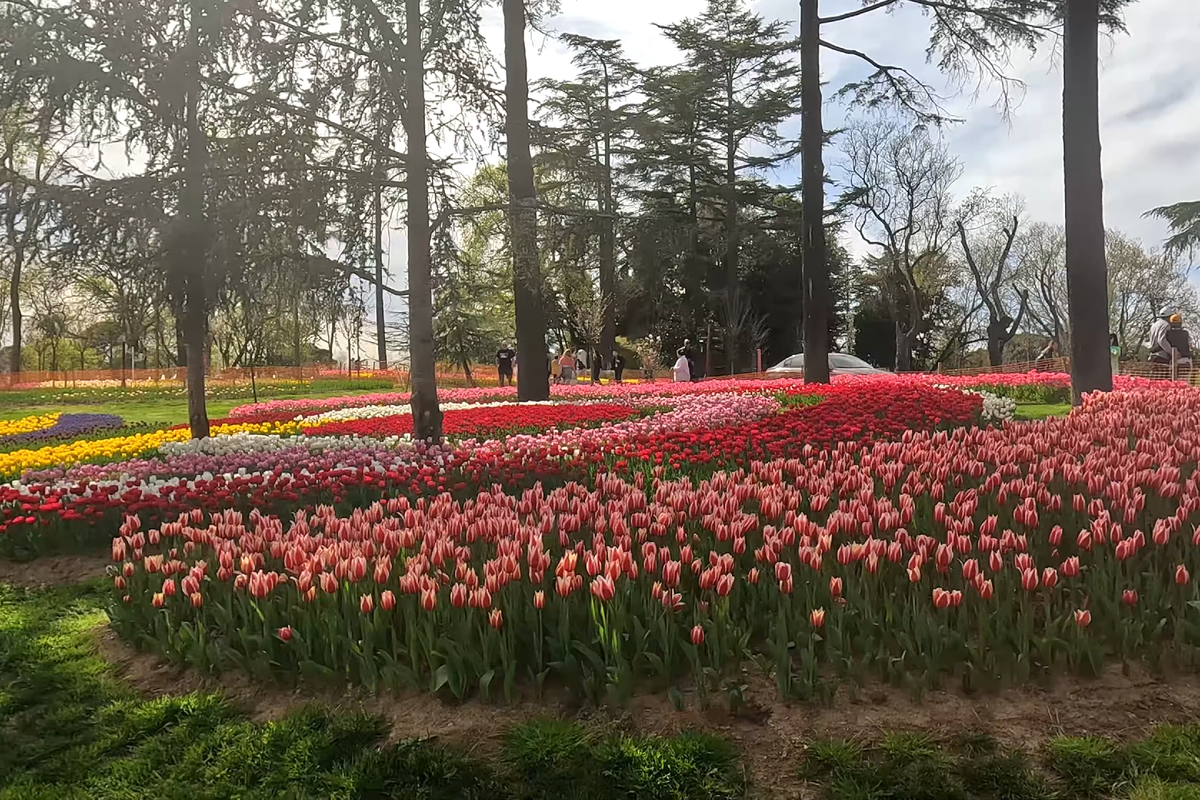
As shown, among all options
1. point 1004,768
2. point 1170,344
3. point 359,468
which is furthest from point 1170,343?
point 1004,768

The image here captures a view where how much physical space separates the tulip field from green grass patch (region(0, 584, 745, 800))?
27 cm

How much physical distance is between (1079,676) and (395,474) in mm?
5076

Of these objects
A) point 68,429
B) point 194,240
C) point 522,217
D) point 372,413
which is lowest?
point 68,429

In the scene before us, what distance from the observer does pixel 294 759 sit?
3.14 metres

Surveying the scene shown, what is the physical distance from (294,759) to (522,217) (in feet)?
29.0

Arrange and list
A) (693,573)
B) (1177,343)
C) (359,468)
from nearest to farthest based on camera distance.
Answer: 1. (693,573)
2. (359,468)
3. (1177,343)

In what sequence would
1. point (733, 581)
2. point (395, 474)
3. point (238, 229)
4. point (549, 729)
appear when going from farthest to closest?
point (238, 229) → point (395, 474) → point (733, 581) → point (549, 729)

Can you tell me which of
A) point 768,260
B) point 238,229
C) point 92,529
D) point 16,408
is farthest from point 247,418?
point 768,260

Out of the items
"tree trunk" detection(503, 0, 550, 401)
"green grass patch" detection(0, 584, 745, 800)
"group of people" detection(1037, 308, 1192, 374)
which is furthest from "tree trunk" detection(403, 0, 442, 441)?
"group of people" detection(1037, 308, 1192, 374)

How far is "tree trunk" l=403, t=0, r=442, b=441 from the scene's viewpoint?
9.38m

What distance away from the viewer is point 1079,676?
11.1ft

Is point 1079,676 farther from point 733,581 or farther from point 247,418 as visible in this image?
point 247,418

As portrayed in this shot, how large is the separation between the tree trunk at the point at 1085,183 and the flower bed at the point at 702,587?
251 inches

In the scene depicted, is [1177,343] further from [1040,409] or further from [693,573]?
[693,573]
